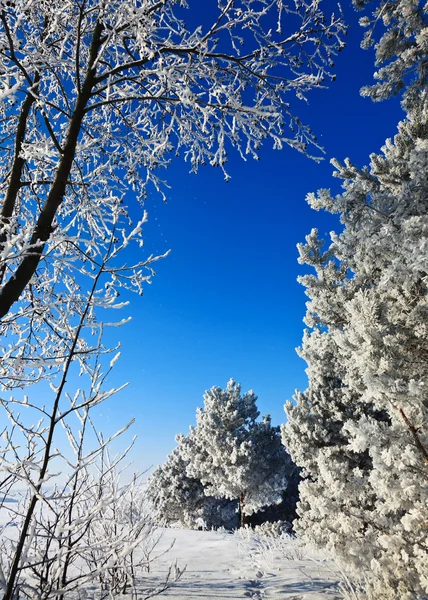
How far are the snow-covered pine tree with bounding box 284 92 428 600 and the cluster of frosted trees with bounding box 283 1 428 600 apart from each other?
16 mm

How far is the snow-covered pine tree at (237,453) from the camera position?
789 inches

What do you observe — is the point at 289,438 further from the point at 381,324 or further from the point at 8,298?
the point at 8,298

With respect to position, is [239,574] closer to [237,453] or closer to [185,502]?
[237,453]

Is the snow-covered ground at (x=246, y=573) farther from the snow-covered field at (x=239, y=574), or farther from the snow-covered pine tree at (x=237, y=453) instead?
the snow-covered pine tree at (x=237, y=453)

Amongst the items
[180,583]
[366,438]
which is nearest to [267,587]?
[180,583]

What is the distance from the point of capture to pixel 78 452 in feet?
8.12

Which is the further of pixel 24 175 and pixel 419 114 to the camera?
pixel 419 114

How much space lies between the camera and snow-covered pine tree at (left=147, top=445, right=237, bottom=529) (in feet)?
79.8

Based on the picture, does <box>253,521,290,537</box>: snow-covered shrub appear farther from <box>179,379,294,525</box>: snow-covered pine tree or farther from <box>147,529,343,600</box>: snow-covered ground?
<box>147,529,343,600</box>: snow-covered ground

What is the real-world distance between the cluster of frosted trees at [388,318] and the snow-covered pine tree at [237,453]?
42.4ft

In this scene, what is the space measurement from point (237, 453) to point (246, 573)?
12.8 m

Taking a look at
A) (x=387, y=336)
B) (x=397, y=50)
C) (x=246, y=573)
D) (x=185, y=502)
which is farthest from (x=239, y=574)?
(x=185, y=502)

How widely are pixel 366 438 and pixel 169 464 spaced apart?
24.2 meters

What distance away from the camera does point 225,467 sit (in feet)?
66.1
